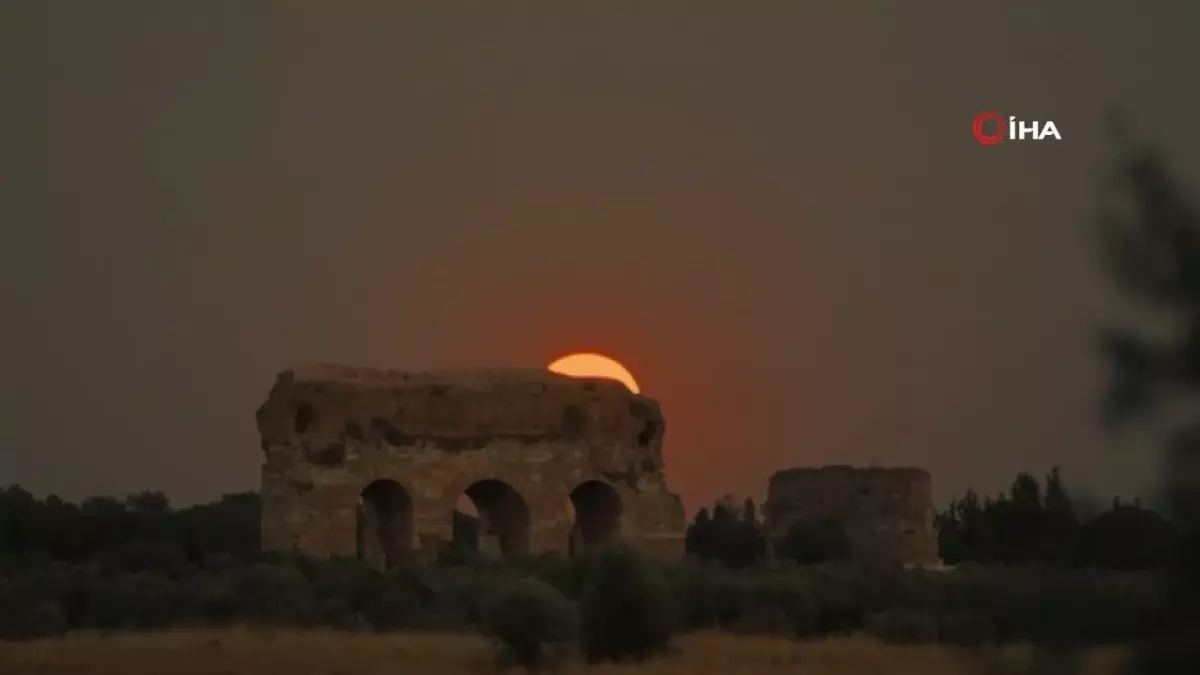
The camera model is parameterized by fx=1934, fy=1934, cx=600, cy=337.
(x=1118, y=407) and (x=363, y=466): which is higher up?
(x=363, y=466)

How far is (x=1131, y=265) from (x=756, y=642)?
16324 millimetres

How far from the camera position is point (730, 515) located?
51312 mm

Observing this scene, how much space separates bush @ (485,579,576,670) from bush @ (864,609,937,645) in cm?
502

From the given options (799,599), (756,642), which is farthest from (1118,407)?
(799,599)

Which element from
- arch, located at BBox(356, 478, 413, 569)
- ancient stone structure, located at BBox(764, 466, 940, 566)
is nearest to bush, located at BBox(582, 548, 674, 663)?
arch, located at BBox(356, 478, 413, 569)

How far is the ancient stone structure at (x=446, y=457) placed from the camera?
31500 millimetres

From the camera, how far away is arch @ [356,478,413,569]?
3256 centimetres

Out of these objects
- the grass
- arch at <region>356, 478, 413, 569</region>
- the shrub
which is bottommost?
the grass

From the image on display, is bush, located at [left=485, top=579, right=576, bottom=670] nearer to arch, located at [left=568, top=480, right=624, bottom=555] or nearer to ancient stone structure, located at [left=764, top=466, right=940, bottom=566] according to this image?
arch, located at [left=568, top=480, right=624, bottom=555]

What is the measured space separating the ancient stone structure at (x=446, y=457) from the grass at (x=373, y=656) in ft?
27.3

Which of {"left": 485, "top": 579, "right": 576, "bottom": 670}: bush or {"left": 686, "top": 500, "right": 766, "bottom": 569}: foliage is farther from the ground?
{"left": 686, "top": 500, "right": 766, "bottom": 569}: foliage

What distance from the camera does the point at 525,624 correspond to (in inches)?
735

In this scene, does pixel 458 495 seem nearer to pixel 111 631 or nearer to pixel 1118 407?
pixel 111 631

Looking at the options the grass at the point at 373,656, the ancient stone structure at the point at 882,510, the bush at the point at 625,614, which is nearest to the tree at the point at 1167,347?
the grass at the point at 373,656
